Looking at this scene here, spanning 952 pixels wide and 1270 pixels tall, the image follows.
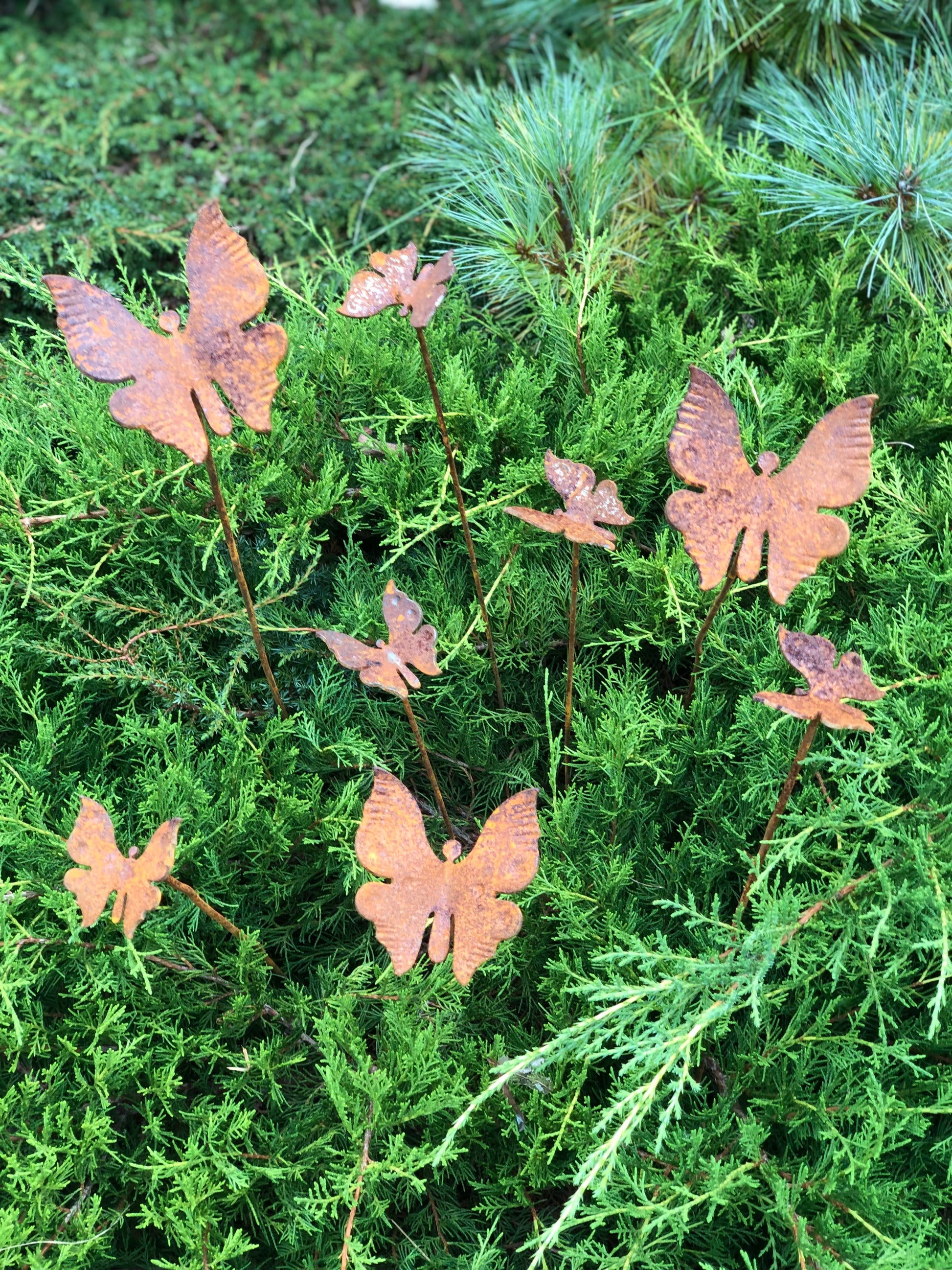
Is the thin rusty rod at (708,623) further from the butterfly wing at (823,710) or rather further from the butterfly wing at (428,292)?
the butterfly wing at (428,292)

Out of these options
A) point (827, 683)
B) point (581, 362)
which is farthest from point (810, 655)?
point (581, 362)

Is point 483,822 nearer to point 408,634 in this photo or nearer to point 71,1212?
point 408,634

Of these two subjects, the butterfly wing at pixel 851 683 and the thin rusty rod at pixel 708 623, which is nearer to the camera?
the butterfly wing at pixel 851 683

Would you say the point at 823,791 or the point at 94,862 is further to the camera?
the point at 823,791

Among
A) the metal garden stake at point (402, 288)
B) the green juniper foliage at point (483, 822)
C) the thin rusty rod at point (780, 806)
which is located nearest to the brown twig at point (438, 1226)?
the green juniper foliage at point (483, 822)

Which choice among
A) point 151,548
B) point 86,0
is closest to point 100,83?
point 86,0

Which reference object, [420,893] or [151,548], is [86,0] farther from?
[420,893]
